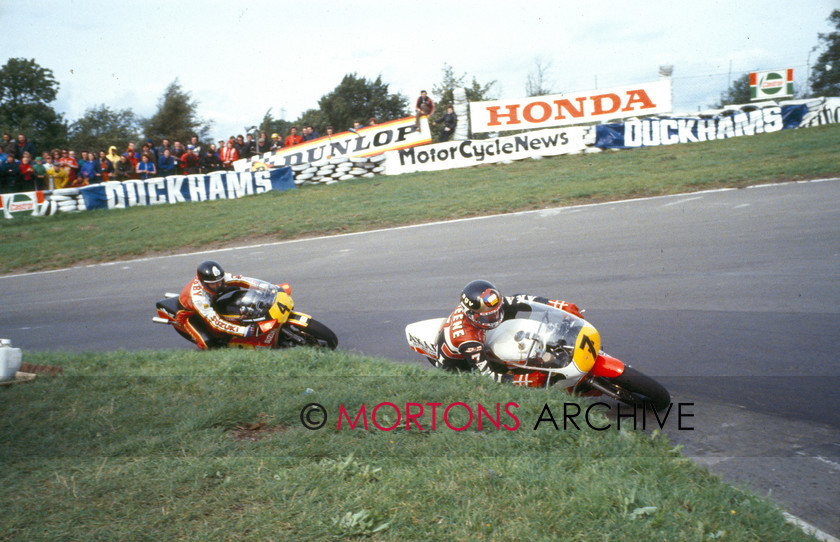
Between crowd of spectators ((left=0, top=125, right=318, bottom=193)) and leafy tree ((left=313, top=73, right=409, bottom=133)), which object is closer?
crowd of spectators ((left=0, top=125, right=318, bottom=193))

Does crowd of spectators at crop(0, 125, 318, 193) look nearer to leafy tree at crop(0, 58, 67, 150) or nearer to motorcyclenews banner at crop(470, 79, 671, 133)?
motorcyclenews banner at crop(470, 79, 671, 133)

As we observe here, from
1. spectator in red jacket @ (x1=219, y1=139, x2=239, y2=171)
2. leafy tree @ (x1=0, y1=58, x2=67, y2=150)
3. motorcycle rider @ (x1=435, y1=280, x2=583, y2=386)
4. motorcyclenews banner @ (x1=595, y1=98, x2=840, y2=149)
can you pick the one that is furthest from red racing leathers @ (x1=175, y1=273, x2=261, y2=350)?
leafy tree @ (x1=0, y1=58, x2=67, y2=150)

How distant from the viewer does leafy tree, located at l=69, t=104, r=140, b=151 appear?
35938 millimetres

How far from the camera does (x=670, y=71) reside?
22078 millimetres

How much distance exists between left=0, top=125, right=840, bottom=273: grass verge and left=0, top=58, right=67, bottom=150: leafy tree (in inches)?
668

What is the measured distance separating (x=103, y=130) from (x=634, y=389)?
3915 centimetres

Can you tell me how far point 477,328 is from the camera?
210 inches

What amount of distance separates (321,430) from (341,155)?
1873cm

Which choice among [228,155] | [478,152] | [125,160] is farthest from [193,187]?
[478,152]

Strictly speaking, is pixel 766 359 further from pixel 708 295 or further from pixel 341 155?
pixel 341 155

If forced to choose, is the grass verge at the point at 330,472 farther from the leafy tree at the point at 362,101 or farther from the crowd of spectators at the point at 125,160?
the leafy tree at the point at 362,101

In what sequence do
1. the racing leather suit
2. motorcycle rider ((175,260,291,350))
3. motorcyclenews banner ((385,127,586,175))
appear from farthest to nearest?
motorcyclenews banner ((385,127,586,175)), motorcycle rider ((175,260,291,350)), the racing leather suit

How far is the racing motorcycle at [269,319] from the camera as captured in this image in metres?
7.33

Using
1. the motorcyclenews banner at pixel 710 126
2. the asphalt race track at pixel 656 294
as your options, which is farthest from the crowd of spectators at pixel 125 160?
the asphalt race track at pixel 656 294
